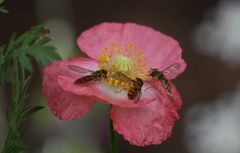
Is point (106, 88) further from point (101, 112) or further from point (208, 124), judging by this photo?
point (208, 124)

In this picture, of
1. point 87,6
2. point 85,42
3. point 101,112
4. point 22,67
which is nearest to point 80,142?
point 101,112

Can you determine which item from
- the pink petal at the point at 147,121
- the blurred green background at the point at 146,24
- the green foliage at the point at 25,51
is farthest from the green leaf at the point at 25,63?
the blurred green background at the point at 146,24

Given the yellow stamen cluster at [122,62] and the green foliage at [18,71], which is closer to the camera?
the green foliage at [18,71]

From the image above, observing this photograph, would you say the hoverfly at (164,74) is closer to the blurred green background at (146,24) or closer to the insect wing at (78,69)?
the insect wing at (78,69)

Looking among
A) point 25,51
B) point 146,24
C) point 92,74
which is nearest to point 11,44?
point 25,51

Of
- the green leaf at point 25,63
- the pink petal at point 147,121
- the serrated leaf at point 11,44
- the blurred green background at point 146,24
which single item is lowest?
the blurred green background at point 146,24
